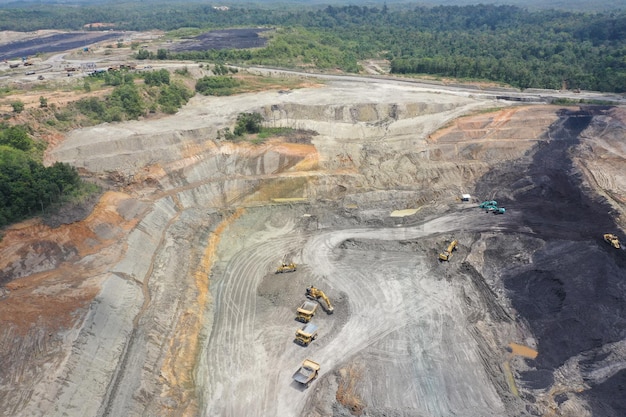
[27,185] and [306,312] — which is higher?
[27,185]

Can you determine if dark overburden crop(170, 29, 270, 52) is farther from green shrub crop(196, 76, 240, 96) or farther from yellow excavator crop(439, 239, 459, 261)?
yellow excavator crop(439, 239, 459, 261)

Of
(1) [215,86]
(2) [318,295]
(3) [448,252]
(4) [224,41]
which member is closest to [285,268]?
(2) [318,295]

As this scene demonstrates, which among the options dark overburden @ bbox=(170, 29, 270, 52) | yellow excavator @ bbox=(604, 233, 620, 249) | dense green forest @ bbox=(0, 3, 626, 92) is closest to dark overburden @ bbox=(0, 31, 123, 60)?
dense green forest @ bbox=(0, 3, 626, 92)

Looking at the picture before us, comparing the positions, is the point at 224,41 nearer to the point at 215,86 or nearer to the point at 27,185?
the point at 215,86

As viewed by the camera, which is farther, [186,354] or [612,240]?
[612,240]

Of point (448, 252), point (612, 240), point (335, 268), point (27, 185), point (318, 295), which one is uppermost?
point (27, 185)
